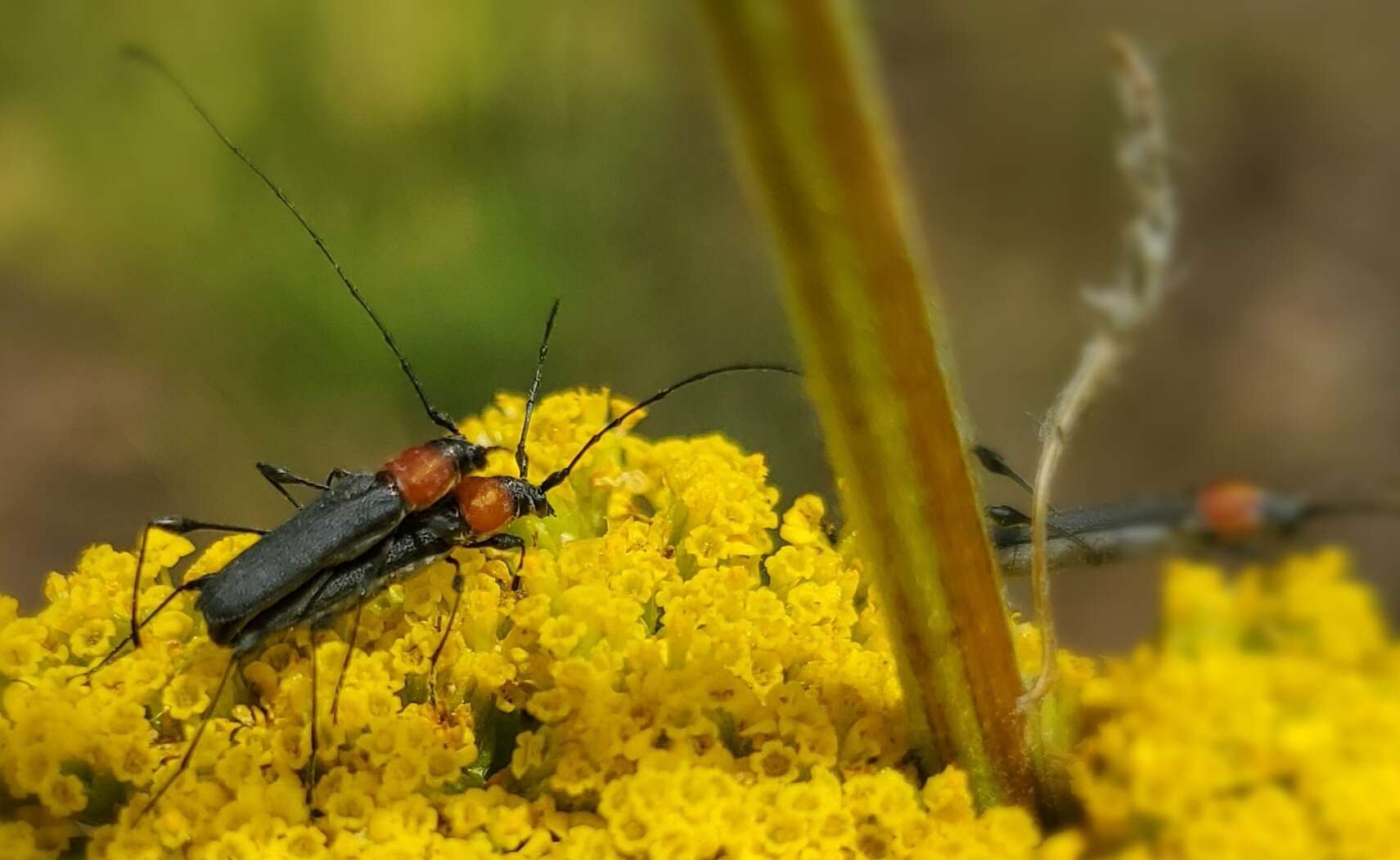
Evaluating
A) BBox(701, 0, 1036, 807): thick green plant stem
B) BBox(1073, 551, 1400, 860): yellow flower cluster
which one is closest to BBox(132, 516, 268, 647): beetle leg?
BBox(701, 0, 1036, 807): thick green plant stem

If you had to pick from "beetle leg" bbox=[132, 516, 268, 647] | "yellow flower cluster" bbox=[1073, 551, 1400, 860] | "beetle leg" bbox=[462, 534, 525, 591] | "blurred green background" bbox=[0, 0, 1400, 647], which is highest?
"blurred green background" bbox=[0, 0, 1400, 647]

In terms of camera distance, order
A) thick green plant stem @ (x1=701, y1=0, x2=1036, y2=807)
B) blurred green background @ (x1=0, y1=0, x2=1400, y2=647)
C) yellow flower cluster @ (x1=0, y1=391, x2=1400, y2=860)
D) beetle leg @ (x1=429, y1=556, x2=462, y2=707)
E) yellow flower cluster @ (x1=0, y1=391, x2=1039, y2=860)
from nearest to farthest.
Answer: thick green plant stem @ (x1=701, y1=0, x2=1036, y2=807) → yellow flower cluster @ (x1=0, y1=391, x2=1400, y2=860) → yellow flower cluster @ (x1=0, y1=391, x2=1039, y2=860) → beetle leg @ (x1=429, y1=556, x2=462, y2=707) → blurred green background @ (x1=0, y1=0, x2=1400, y2=647)

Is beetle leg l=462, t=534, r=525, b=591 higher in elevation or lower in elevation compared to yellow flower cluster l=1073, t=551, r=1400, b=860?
higher

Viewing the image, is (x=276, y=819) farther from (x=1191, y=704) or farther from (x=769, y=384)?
(x=769, y=384)

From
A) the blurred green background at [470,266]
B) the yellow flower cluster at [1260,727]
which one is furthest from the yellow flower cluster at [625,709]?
the blurred green background at [470,266]

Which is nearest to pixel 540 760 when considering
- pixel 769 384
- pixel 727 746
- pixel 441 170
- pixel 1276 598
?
pixel 727 746

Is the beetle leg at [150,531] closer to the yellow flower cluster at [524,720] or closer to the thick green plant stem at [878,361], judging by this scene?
the yellow flower cluster at [524,720]

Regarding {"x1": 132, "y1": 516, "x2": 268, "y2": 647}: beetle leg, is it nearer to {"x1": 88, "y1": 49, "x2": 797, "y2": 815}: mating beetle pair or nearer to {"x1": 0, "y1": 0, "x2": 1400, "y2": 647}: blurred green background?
{"x1": 88, "y1": 49, "x2": 797, "y2": 815}: mating beetle pair

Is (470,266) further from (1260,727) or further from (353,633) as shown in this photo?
(1260,727)

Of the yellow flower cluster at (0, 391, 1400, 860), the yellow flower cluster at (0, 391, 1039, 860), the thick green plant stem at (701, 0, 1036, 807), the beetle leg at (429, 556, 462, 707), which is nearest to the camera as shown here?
the thick green plant stem at (701, 0, 1036, 807)
